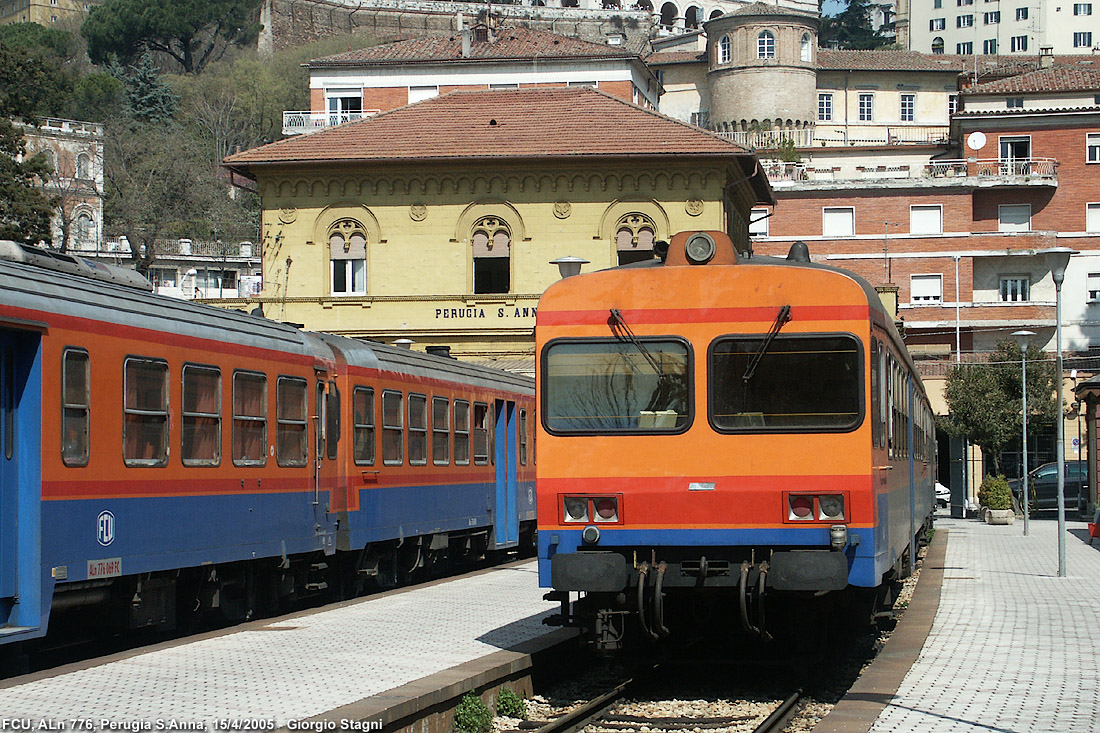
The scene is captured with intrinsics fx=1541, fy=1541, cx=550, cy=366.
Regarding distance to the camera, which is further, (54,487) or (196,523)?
(196,523)

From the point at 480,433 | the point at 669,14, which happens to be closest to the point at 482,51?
the point at 480,433

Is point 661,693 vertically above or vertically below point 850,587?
below

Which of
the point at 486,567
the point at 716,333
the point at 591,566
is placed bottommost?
the point at 486,567

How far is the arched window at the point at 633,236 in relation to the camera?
38688 mm

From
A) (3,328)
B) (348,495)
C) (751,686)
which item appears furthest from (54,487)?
(348,495)

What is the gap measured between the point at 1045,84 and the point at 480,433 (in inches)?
2186

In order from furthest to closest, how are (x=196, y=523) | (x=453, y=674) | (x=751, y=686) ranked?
(x=196, y=523), (x=751, y=686), (x=453, y=674)

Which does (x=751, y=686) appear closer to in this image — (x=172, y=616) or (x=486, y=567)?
(x=172, y=616)

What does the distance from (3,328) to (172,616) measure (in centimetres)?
379

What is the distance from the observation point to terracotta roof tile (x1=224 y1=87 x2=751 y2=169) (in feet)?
127

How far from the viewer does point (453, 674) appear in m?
9.82

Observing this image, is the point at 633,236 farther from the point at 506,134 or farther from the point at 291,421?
the point at 291,421

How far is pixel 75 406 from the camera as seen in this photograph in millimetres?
10938

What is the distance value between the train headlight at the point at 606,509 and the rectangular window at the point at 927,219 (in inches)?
2256
